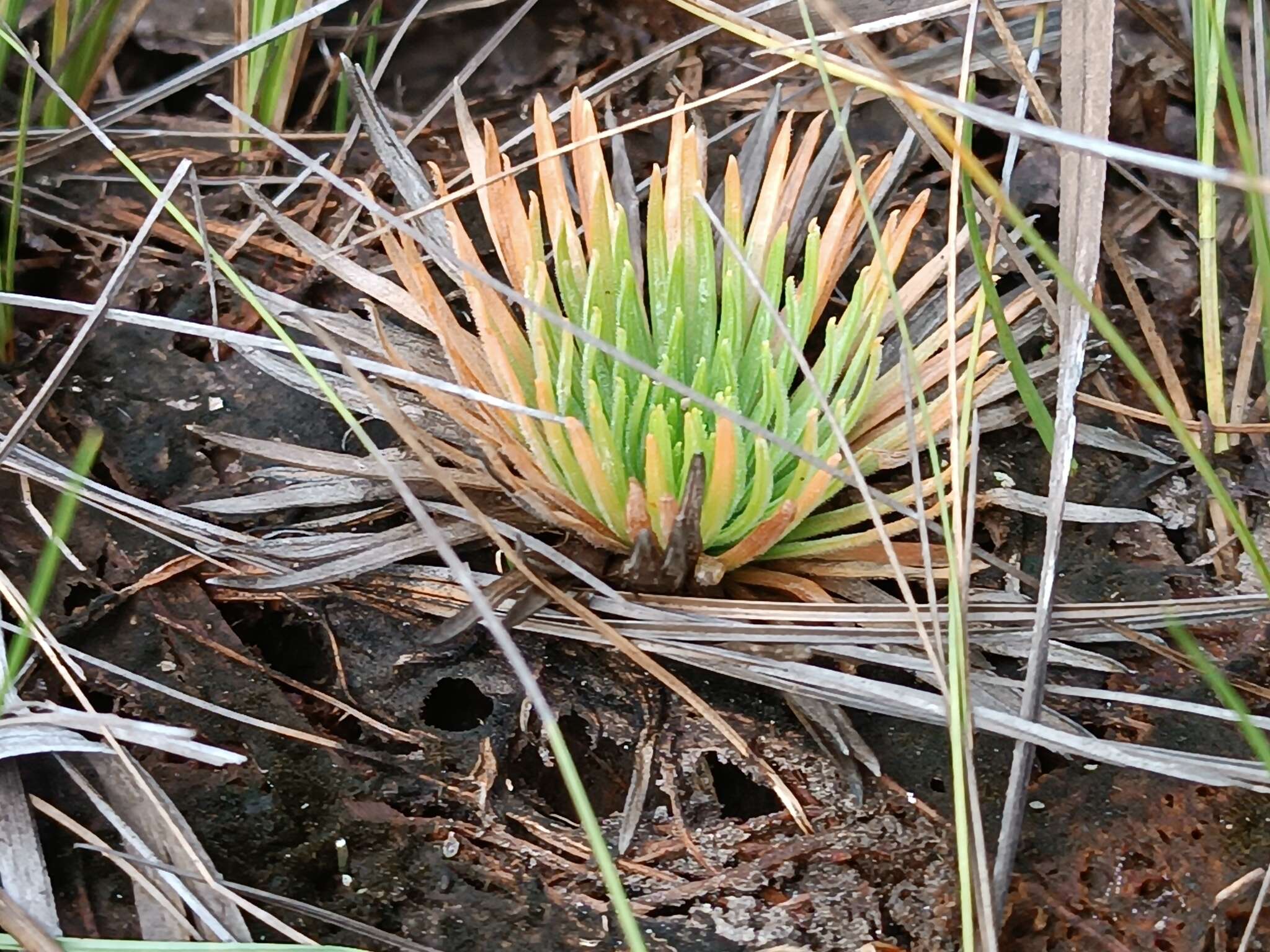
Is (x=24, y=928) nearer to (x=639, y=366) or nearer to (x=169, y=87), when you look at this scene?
(x=639, y=366)

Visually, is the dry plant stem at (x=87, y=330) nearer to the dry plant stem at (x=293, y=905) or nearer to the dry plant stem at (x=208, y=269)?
the dry plant stem at (x=208, y=269)

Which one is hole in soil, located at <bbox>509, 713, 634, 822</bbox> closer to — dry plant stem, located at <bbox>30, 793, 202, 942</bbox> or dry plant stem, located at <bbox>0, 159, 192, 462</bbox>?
dry plant stem, located at <bbox>30, 793, 202, 942</bbox>

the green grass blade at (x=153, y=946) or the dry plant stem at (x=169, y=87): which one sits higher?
the dry plant stem at (x=169, y=87)

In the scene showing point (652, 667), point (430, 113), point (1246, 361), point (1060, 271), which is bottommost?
point (652, 667)

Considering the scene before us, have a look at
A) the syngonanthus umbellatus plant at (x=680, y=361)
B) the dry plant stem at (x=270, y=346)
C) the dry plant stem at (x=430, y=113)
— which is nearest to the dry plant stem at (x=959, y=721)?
the syngonanthus umbellatus plant at (x=680, y=361)

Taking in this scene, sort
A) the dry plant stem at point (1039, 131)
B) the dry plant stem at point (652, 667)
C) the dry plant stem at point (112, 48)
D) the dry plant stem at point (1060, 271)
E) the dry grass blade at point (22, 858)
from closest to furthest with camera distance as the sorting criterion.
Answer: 1. the dry plant stem at point (1039, 131)
2. the dry plant stem at point (1060, 271)
3. the dry grass blade at point (22, 858)
4. the dry plant stem at point (652, 667)
5. the dry plant stem at point (112, 48)

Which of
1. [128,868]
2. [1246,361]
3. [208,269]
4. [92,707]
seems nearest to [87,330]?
[208,269]

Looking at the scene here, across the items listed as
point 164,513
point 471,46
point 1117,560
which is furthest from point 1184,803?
point 471,46

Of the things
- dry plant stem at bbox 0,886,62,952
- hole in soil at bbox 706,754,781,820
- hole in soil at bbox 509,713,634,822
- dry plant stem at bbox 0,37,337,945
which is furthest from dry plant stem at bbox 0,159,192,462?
hole in soil at bbox 706,754,781,820
